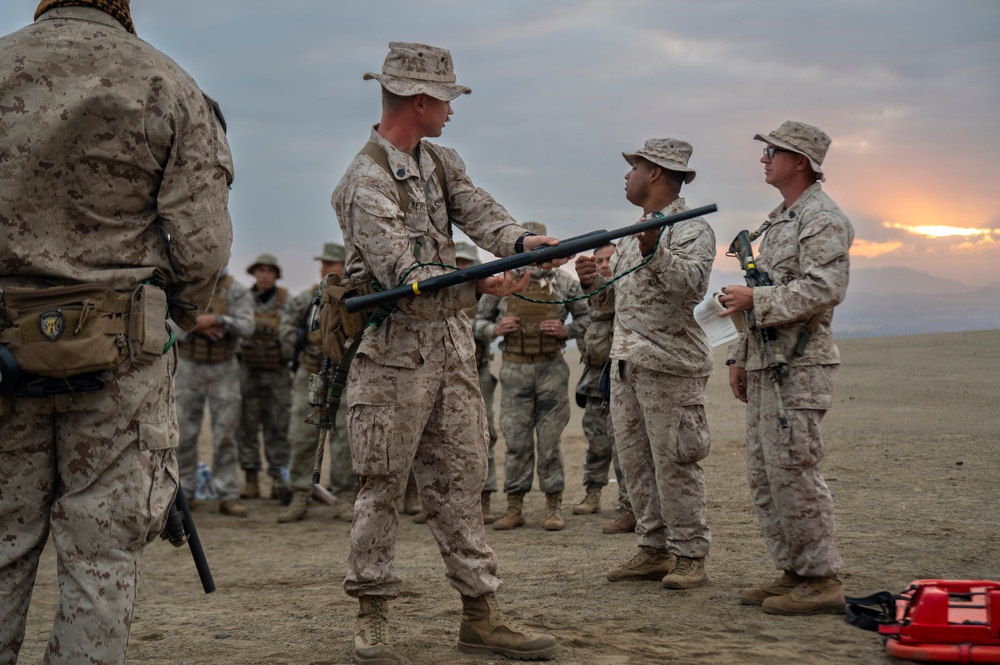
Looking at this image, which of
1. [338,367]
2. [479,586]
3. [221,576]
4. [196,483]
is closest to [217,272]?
[338,367]

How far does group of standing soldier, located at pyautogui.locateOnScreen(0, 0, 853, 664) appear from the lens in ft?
11.0

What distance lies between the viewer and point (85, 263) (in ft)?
11.3

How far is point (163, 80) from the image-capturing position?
343cm

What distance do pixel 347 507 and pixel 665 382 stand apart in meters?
5.13

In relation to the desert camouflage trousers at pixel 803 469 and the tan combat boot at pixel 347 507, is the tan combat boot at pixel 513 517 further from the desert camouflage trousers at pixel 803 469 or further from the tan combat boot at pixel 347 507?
the desert camouflage trousers at pixel 803 469

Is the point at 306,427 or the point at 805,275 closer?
the point at 805,275

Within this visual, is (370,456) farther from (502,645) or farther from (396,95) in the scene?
(396,95)

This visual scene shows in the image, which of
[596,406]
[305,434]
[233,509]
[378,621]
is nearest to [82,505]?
[378,621]

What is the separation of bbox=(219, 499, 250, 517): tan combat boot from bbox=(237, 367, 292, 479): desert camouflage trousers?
922 mm

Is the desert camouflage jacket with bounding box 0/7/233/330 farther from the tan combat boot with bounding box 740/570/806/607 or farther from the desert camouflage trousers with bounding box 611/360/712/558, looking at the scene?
the tan combat boot with bounding box 740/570/806/607

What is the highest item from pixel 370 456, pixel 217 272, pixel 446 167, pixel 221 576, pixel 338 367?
pixel 446 167

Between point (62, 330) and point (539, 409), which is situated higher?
point (62, 330)

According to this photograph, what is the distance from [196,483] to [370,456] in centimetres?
751

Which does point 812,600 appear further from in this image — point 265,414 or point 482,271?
point 265,414
